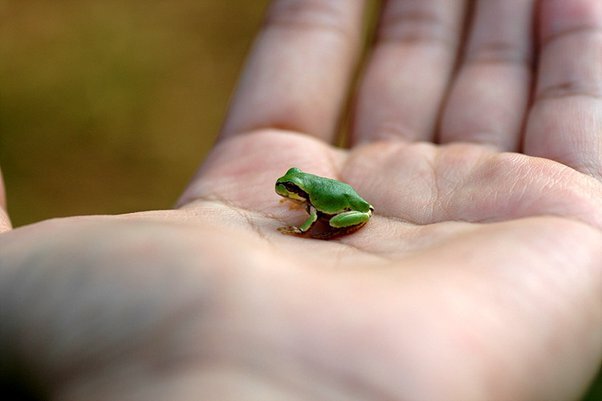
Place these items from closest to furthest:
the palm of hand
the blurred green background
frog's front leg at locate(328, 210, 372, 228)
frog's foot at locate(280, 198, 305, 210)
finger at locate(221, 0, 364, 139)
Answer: the palm of hand < frog's front leg at locate(328, 210, 372, 228) < frog's foot at locate(280, 198, 305, 210) < finger at locate(221, 0, 364, 139) < the blurred green background

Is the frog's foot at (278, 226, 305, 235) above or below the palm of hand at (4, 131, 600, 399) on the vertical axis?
below

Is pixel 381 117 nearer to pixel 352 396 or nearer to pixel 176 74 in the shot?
pixel 352 396

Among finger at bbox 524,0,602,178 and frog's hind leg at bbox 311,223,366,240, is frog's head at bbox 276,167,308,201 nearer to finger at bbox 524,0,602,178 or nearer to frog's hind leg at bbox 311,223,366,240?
frog's hind leg at bbox 311,223,366,240

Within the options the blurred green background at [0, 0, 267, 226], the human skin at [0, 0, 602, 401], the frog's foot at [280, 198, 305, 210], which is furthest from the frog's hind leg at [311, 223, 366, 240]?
the blurred green background at [0, 0, 267, 226]

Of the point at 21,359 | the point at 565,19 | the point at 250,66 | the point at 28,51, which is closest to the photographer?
the point at 21,359

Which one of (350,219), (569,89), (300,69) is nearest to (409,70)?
(300,69)

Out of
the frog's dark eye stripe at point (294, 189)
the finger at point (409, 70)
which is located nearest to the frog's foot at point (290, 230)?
the frog's dark eye stripe at point (294, 189)

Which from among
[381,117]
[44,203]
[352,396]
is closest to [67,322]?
[352,396]
